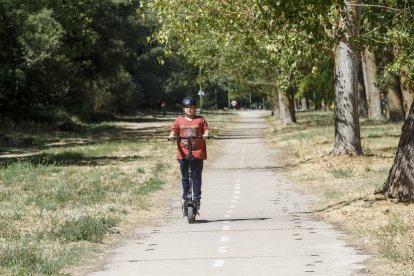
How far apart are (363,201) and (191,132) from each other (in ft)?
11.2

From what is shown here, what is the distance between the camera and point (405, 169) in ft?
48.0

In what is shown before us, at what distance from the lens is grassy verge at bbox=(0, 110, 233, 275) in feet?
35.2

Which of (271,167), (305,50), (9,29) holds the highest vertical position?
(9,29)

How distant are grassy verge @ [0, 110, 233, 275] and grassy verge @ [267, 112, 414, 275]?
3.32 m

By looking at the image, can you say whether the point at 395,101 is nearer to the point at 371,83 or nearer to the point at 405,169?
the point at 371,83

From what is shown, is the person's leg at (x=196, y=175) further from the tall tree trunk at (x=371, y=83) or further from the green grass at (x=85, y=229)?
the tall tree trunk at (x=371, y=83)

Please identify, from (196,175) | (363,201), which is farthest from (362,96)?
(196,175)

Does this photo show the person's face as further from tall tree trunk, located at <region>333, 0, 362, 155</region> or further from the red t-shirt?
tall tree trunk, located at <region>333, 0, 362, 155</region>

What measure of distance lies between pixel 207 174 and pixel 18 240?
12.6 m

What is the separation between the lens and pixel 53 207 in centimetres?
1577

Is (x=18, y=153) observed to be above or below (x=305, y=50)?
below

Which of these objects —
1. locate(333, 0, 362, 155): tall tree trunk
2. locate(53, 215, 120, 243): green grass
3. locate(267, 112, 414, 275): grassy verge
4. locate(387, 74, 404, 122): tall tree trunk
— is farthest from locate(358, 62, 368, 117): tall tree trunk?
locate(53, 215, 120, 243): green grass

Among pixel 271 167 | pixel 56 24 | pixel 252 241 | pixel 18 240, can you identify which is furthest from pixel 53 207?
pixel 56 24

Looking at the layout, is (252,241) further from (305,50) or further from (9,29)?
(9,29)
